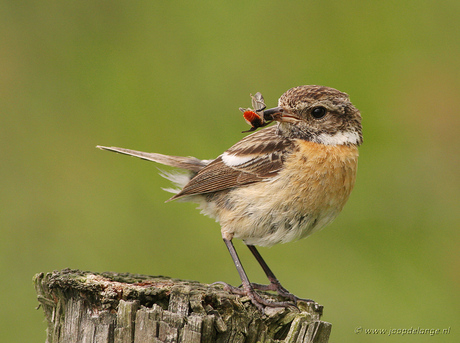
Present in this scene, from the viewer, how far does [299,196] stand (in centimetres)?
514

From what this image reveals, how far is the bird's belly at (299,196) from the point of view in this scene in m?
5.16

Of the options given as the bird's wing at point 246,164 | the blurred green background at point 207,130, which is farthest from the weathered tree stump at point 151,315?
the blurred green background at point 207,130

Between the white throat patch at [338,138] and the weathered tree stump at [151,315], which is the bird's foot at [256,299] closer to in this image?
the weathered tree stump at [151,315]

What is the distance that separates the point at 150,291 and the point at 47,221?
4.51 m

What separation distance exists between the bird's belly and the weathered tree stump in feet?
3.53

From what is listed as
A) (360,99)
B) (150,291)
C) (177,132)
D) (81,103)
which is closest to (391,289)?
(360,99)

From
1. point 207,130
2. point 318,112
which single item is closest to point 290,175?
point 318,112

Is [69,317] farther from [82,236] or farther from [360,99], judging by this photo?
[360,99]

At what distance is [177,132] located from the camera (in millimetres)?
8297

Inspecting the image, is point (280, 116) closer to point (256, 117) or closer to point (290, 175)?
point (256, 117)

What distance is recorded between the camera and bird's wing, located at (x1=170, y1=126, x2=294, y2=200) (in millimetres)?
5422

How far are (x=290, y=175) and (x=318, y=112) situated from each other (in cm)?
66

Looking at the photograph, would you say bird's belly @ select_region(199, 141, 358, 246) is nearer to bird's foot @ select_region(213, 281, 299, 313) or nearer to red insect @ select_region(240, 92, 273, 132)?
red insect @ select_region(240, 92, 273, 132)

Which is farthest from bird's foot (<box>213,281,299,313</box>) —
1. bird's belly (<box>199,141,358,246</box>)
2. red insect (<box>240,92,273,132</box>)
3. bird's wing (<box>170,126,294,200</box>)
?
red insect (<box>240,92,273,132</box>)
